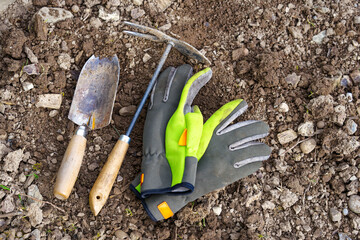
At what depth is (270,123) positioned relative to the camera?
2.80m

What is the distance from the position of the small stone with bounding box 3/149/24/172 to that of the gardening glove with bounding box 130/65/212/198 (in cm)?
79

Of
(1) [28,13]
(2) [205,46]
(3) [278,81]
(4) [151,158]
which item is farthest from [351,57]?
(1) [28,13]

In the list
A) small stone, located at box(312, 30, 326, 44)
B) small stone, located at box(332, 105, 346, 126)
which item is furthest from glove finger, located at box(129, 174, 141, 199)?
small stone, located at box(312, 30, 326, 44)

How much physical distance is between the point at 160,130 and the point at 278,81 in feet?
3.23

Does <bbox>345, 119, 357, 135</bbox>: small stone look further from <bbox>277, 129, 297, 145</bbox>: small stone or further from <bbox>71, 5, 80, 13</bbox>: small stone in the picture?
<bbox>71, 5, 80, 13</bbox>: small stone

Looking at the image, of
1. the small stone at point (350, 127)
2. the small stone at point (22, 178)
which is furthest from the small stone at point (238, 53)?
the small stone at point (22, 178)

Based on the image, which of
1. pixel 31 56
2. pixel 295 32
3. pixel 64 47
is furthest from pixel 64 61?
pixel 295 32

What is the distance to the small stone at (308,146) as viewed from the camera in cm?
273

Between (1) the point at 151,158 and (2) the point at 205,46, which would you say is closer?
(1) the point at 151,158

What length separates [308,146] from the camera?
2734mm

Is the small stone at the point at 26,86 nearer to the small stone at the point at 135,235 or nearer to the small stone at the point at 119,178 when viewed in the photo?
the small stone at the point at 119,178

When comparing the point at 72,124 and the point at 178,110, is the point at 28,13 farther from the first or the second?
the point at 178,110

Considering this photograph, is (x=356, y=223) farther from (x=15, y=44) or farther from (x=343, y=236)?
(x=15, y=44)

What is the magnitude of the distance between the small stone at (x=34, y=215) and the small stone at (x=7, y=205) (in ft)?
0.35
